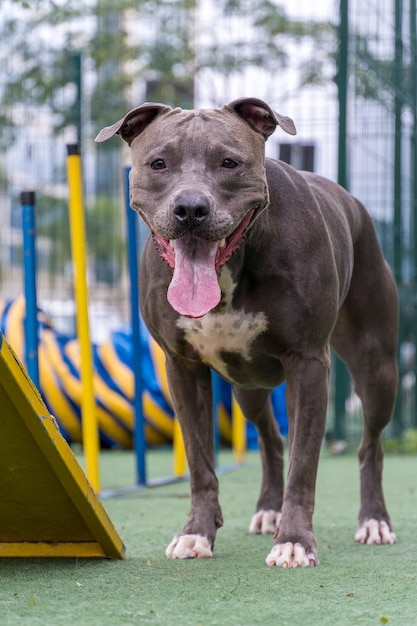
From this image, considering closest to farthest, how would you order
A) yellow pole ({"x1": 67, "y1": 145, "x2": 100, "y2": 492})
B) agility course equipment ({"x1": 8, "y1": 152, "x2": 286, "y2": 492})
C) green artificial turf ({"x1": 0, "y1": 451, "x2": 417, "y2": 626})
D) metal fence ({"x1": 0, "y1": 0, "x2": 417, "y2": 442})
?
green artificial turf ({"x1": 0, "y1": 451, "x2": 417, "y2": 626}) < yellow pole ({"x1": 67, "y1": 145, "x2": 100, "y2": 492}) < agility course equipment ({"x1": 8, "y1": 152, "x2": 286, "y2": 492}) < metal fence ({"x1": 0, "y1": 0, "x2": 417, "y2": 442})

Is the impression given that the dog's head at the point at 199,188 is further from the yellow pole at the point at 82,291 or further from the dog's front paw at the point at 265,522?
the yellow pole at the point at 82,291

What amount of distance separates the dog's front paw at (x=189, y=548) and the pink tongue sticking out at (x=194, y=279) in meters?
0.84

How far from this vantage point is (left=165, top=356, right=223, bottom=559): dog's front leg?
3.61 m

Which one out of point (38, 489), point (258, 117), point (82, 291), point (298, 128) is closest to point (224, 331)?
point (258, 117)

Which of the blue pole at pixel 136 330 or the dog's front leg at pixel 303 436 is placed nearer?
the dog's front leg at pixel 303 436

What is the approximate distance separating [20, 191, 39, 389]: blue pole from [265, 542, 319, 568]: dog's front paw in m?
1.54

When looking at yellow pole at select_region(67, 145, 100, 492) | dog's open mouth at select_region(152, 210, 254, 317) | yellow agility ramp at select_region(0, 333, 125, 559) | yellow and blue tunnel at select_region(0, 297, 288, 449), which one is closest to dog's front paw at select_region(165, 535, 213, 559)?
yellow agility ramp at select_region(0, 333, 125, 559)

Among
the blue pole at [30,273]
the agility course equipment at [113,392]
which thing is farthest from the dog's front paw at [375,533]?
the agility course equipment at [113,392]

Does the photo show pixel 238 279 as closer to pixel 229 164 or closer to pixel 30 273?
pixel 229 164

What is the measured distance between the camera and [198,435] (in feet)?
12.1

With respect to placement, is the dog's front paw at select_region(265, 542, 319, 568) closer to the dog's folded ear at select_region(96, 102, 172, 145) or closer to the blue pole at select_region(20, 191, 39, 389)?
the dog's folded ear at select_region(96, 102, 172, 145)

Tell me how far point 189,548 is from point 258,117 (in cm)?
139

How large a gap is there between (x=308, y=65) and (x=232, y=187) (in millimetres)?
7960

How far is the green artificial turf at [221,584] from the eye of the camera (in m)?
2.43
